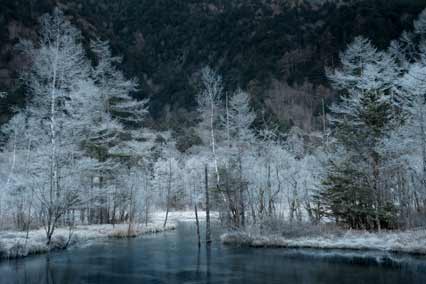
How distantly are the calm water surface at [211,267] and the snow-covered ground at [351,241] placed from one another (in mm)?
978

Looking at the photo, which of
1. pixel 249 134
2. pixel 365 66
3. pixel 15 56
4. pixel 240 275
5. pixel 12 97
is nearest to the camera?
pixel 240 275

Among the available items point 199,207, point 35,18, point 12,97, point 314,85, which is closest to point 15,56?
point 35,18

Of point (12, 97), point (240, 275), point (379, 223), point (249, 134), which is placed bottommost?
point (240, 275)

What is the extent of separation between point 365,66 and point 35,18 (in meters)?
89.9

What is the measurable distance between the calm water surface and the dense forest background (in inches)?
1646

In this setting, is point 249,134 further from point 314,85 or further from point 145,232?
point 314,85

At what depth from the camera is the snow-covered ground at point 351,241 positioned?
64.3 feet

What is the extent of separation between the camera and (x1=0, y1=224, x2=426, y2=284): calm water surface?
15.2 m

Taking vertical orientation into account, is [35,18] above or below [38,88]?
above

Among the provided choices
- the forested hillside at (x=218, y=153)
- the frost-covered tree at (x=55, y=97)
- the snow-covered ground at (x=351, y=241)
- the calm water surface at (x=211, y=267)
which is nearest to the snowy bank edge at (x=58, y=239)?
the forested hillside at (x=218, y=153)

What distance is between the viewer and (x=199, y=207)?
58719mm

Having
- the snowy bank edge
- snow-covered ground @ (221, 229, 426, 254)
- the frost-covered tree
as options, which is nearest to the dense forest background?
the frost-covered tree

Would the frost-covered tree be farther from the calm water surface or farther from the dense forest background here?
the dense forest background

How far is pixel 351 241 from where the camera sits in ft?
71.0
